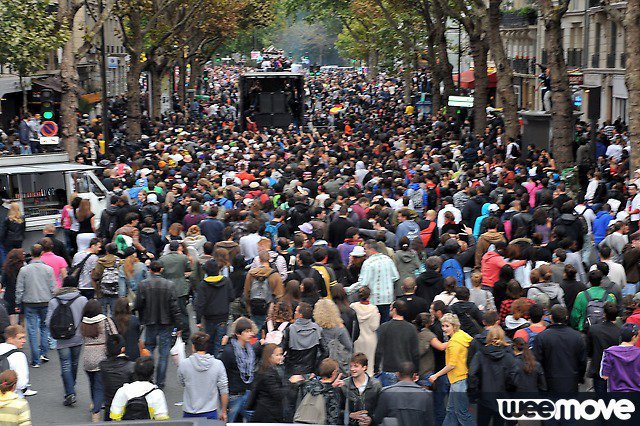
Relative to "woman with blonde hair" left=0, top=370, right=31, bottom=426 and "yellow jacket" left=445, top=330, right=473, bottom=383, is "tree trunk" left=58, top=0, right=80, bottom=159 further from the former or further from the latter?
"woman with blonde hair" left=0, top=370, right=31, bottom=426

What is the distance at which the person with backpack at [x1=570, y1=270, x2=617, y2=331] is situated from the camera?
11.4 metres

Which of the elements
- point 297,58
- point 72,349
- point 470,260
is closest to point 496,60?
point 470,260

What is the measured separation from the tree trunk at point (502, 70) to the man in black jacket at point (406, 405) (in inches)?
885

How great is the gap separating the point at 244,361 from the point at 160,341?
8.55 feet

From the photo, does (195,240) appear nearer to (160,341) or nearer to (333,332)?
(160,341)

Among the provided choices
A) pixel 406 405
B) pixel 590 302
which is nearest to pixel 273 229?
pixel 590 302

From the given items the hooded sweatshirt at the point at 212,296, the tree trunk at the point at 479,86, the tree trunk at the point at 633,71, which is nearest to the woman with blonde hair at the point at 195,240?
the hooded sweatshirt at the point at 212,296

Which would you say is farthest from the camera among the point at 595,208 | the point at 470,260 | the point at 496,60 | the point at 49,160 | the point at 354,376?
the point at 496,60

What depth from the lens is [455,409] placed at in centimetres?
1015

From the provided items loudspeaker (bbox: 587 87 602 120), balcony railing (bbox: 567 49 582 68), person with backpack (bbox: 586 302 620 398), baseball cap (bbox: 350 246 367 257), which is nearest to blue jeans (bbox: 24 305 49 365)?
baseball cap (bbox: 350 246 367 257)

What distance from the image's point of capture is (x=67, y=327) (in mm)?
11617

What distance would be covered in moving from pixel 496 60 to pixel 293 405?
73.1 feet

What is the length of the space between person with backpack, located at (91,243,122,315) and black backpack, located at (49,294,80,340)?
1511 millimetres

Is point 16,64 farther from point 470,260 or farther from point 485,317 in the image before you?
point 485,317
